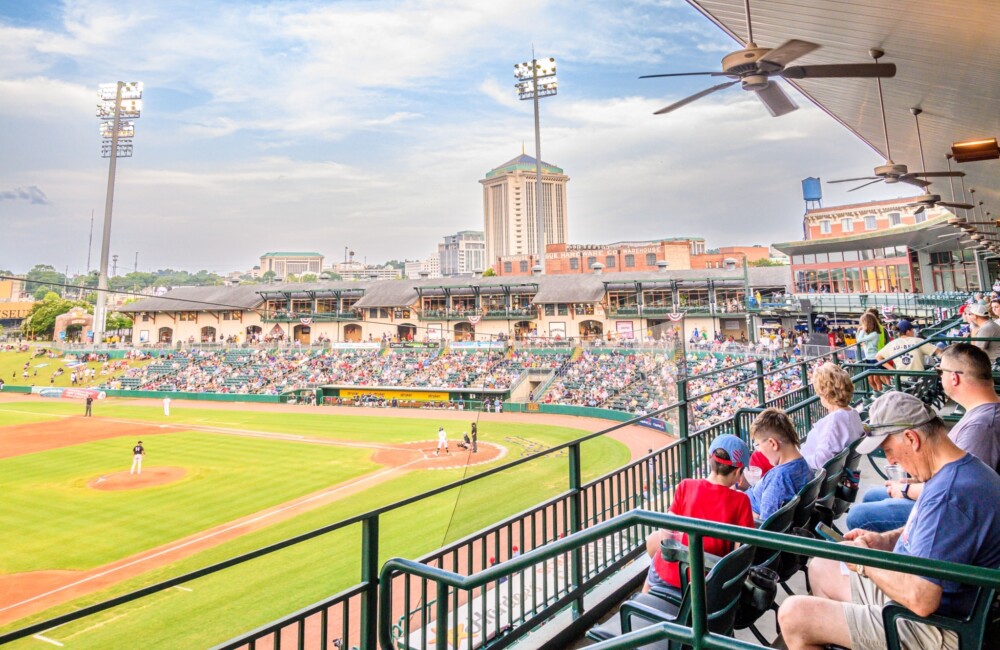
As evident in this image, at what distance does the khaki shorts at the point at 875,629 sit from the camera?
86.0 inches

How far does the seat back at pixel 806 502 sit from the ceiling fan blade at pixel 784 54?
→ 19.2 feet

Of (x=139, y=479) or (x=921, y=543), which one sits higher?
(x=921, y=543)

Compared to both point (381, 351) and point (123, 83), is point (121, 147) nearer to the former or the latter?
point (123, 83)

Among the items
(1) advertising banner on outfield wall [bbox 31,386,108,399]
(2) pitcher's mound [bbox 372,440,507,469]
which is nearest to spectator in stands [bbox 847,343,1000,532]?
(2) pitcher's mound [bbox 372,440,507,469]

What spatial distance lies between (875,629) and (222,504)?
2171 centimetres

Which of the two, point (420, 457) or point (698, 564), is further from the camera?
point (420, 457)

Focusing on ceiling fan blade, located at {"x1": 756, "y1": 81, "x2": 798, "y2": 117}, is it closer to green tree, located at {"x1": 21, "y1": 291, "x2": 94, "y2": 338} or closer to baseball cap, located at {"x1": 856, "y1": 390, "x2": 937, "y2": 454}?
baseball cap, located at {"x1": 856, "y1": 390, "x2": 937, "y2": 454}

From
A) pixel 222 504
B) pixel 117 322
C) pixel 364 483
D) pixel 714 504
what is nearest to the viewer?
pixel 714 504

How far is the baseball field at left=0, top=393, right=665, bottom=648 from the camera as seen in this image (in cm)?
997

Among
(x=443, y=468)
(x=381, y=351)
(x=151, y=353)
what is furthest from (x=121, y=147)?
(x=443, y=468)

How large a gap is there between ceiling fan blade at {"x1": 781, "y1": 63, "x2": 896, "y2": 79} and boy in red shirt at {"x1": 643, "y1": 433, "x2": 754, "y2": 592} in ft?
21.4

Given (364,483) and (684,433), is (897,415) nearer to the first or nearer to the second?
(684,433)

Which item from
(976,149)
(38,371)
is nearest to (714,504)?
(976,149)

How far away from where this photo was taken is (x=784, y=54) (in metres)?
7.30
